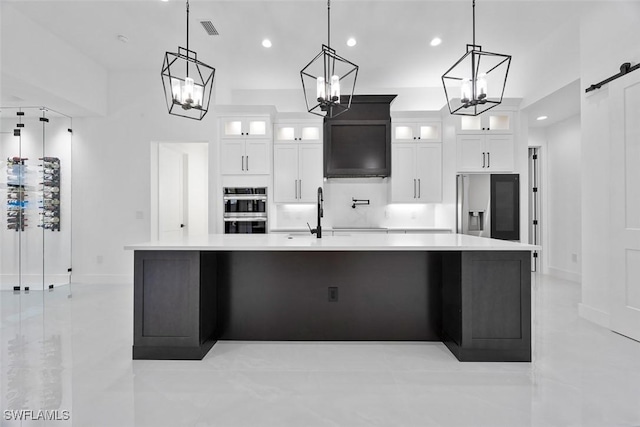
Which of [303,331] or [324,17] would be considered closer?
[303,331]

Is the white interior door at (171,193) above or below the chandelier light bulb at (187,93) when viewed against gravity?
below

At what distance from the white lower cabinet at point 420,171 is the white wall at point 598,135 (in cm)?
201

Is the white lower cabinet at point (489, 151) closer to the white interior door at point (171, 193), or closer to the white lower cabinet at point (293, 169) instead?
the white lower cabinet at point (293, 169)

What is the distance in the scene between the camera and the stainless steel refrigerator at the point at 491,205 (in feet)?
16.3

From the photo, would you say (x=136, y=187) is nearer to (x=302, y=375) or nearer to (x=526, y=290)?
(x=302, y=375)

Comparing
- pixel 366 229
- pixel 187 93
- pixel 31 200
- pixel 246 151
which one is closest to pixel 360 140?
pixel 366 229

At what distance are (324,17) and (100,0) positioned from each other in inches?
97.9

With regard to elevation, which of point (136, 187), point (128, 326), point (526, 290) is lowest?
point (128, 326)

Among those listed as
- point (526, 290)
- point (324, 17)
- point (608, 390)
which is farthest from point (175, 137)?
point (608, 390)

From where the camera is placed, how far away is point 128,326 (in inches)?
135

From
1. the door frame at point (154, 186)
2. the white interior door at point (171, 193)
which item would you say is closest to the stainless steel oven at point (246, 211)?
the door frame at point (154, 186)

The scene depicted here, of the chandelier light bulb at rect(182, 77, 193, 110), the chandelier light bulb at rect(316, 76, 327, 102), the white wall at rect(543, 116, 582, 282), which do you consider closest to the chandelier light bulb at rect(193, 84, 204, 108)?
the chandelier light bulb at rect(182, 77, 193, 110)

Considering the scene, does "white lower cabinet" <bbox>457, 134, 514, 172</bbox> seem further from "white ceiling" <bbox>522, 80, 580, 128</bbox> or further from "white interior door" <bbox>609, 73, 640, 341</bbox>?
"white interior door" <bbox>609, 73, 640, 341</bbox>

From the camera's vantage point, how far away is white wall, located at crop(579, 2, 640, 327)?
3.25 m
